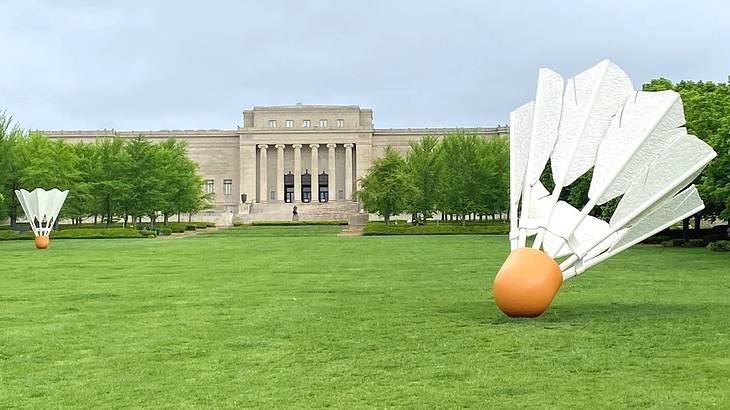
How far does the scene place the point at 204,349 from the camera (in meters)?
7.95

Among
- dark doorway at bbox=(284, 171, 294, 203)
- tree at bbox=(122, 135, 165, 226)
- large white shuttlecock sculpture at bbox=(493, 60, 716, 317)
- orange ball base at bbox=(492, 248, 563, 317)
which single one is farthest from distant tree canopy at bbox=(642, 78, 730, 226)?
dark doorway at bbox=(284, 171, 294, 203)

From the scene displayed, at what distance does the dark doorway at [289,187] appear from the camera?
268ft

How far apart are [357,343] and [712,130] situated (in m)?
19.6

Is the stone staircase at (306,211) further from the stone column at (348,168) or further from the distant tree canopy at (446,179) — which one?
the distant tree canopy at (446,179)

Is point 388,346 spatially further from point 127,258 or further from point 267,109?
point 267,109

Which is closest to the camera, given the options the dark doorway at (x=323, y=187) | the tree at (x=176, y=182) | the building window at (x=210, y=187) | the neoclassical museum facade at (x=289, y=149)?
the tree at (x=176, y=182)

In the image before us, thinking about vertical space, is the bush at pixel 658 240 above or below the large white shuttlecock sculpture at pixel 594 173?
below

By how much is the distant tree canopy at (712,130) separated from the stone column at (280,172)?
51.9 m

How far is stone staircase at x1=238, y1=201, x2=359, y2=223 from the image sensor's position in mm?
66400

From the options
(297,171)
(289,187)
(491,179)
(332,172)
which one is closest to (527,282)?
(491,179)

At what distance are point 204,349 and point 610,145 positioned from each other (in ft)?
16.9

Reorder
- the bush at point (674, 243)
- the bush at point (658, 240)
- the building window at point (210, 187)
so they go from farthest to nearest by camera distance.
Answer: the building window at point (210, 187), the bush at point (658, 240), the bush at point (674, 243)

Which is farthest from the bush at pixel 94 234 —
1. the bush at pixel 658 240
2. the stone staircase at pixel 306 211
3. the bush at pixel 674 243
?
the bush at pixel 674 243

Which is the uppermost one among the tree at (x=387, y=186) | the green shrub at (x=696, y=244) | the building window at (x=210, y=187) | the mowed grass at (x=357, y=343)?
the building window at (x=210, y=187)
